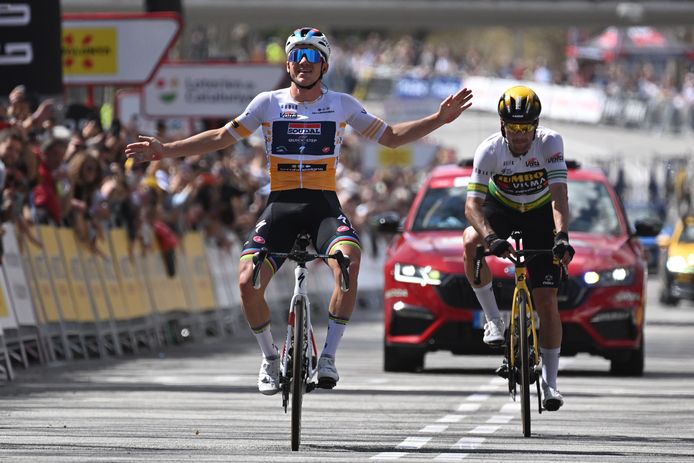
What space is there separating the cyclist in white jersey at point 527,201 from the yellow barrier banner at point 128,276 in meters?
9.21

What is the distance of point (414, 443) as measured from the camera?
12328 mm

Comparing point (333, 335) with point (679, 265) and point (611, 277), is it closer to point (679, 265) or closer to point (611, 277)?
point (611, 277)

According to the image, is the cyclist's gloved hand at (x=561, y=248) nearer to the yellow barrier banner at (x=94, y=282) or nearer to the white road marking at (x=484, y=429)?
the white road marking at (x=484, y=429)

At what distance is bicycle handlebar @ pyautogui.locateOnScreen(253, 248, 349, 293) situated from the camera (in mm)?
11945

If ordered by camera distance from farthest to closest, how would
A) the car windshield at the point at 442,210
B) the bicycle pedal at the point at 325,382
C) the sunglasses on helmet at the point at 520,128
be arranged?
the car windshield at the point at 442,210 < the sunglasses on helmet at the point at 520,128 < the bicycle pedal at the point at 325,382

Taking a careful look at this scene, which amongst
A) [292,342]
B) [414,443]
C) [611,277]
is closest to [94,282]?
[611,277]

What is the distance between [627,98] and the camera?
245 feet

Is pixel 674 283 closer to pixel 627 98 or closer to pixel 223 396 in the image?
pixel 223 396

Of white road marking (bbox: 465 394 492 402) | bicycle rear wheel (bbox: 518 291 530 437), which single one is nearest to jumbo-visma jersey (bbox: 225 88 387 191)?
bicycle rear wheel (bbox: 518 291 530 437)

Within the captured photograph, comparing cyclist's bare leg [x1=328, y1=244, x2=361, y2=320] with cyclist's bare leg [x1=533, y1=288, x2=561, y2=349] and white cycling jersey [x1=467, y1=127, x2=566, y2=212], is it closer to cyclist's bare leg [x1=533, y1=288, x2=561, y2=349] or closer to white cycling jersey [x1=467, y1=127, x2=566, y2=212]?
white cycling jersey [x1=467, y1=127, x2=566, y2=212]

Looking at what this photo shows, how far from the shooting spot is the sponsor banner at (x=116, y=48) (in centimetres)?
2461

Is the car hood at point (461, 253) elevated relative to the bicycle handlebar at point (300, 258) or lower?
lower

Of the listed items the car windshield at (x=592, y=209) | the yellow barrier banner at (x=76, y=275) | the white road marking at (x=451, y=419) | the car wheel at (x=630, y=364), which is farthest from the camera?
the yellow barrier banner at (x=76, y=275)

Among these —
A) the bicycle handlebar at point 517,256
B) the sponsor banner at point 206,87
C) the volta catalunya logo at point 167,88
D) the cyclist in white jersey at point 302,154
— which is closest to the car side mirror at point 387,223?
the bicycle handlebar at point 517,256
